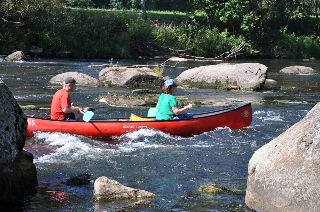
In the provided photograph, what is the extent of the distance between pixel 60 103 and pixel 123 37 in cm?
2163

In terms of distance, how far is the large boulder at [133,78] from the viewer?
17.0 metres

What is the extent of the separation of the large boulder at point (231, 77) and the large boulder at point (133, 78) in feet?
5.15

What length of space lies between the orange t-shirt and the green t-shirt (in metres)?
1.86

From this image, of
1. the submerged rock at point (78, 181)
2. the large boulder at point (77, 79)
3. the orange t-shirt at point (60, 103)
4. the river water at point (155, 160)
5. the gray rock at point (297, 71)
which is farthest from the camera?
the gray rock at point (297, 71)

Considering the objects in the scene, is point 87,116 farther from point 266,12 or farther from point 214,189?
point 266,12

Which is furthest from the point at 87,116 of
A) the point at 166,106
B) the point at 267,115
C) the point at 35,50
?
the point at 35,50

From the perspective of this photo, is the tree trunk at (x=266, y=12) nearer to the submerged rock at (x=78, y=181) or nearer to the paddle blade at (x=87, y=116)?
the paddle blade at (x=87, y=116)

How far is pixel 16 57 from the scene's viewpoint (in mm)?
24969

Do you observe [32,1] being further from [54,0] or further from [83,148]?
[83,148]

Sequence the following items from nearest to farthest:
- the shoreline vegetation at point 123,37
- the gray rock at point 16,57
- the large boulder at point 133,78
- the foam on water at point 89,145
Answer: the foam on water at point 89,145 < the large boulder at point 133,78 < the gray rock at point 16,57 < the shoreline vegetation at point 123,37

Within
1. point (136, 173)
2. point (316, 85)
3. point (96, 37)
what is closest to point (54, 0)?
point (96, 37)

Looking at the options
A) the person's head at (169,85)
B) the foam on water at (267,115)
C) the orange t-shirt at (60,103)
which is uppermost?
the person's head at (169,85)

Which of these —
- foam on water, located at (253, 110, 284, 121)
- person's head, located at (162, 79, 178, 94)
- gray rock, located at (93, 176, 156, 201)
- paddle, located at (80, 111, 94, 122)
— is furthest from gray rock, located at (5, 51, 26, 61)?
gray rock, located at (93, 176, 156, 201)

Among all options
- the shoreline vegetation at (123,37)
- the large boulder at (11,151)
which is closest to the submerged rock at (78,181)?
the large boulder at (11,151)
